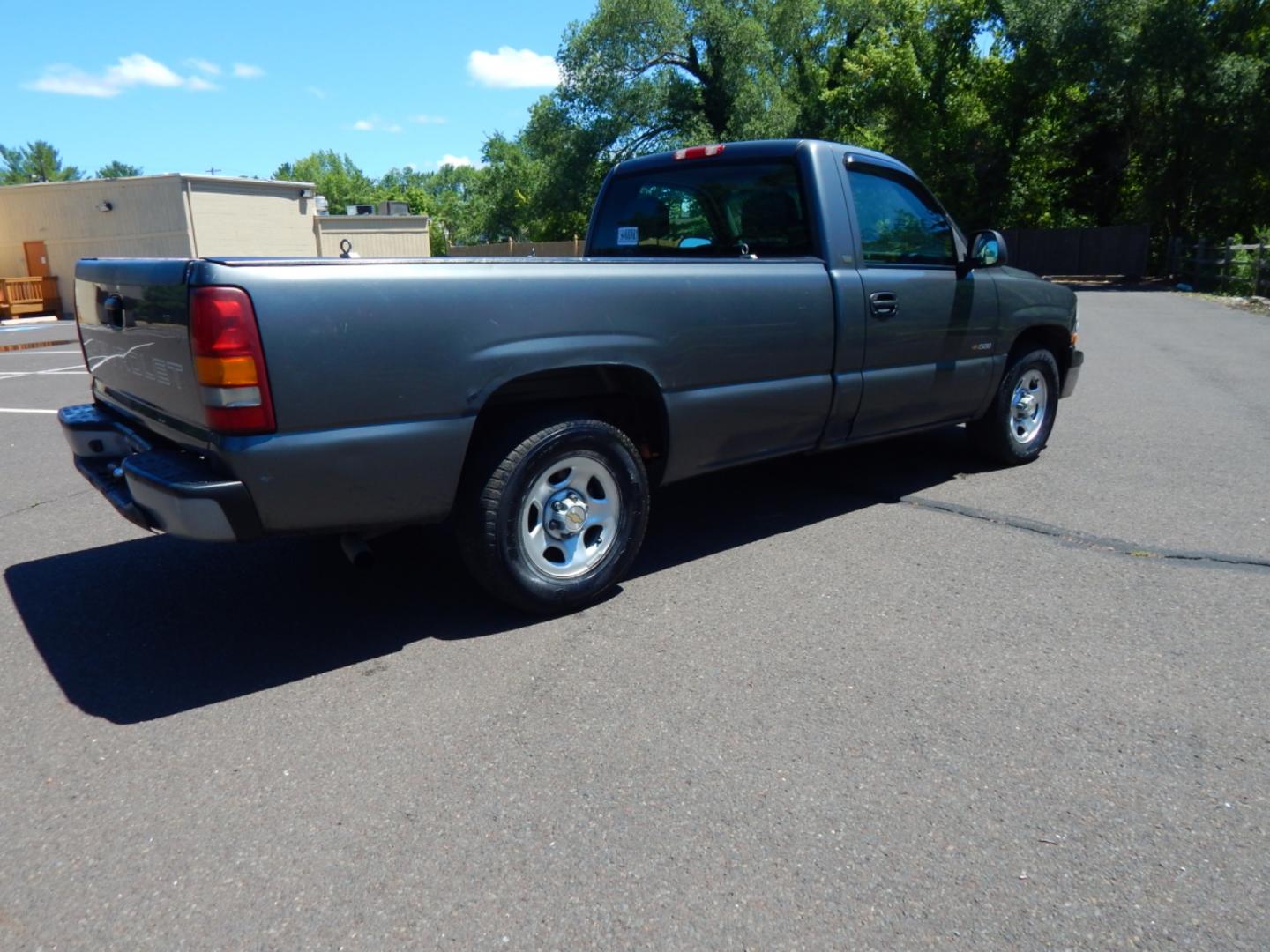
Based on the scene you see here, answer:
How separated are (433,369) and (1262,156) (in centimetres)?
3201

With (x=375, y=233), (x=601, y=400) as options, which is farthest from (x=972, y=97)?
(x=601, y=400)

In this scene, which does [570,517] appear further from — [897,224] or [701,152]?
[897,224]

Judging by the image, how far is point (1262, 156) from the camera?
92.2 feet

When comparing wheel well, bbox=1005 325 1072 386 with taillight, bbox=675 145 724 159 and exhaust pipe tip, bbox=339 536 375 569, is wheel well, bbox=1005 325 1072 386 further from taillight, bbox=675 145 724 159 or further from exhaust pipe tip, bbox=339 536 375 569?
exhaust pipe tip, bbox=339 536 375 569

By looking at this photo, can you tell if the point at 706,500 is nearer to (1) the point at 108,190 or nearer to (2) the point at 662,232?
(2) the point at 662,232

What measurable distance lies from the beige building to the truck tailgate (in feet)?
73.7

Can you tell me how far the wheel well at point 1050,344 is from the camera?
6.41m

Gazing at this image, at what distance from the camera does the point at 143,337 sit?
147 inches

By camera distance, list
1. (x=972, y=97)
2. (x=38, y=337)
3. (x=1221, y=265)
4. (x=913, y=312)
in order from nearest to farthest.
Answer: (x=913, y=312), (x=38, y=337), (x=1221, y=265), (x=972, y=97)

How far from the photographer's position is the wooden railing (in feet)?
81.7

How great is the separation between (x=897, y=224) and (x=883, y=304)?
0.63 metres

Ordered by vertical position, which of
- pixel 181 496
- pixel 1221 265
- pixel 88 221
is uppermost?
pixel 88 221

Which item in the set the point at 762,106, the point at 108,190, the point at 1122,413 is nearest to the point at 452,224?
the point at 762,106

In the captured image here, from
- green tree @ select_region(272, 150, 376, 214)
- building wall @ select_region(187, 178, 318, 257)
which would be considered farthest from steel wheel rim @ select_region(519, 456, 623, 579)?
green tree @ select_region(272, 150, 376, 214)
